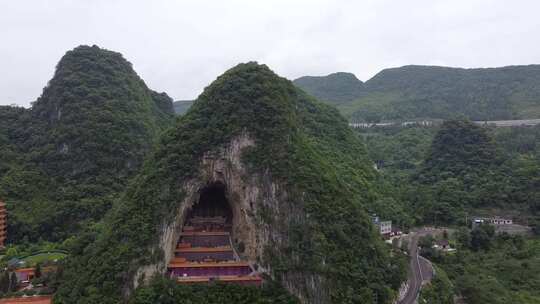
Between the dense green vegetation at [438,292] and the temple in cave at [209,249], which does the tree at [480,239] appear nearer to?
the dense green vegetation at [438,292]

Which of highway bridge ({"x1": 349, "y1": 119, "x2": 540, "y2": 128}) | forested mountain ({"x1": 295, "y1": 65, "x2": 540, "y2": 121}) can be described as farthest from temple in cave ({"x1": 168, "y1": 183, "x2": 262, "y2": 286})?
forested mountain ({"x1": 295, "y1": 65, "x2": 540, "y2": 121})

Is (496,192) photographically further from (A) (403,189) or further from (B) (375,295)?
(B) (375,295)

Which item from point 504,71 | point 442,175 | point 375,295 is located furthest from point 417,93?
point 375,295

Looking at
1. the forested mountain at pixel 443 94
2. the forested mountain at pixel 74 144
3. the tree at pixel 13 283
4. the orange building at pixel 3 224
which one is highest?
the forested mountain at pixel 443 94

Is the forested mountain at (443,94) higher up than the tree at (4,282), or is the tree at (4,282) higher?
the forested mountain at (443,94)

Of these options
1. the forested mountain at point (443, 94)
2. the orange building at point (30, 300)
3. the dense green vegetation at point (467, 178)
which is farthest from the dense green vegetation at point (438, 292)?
the forested mountain at point (443, 94)

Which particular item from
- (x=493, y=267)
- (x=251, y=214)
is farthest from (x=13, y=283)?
(x=493, y=267)

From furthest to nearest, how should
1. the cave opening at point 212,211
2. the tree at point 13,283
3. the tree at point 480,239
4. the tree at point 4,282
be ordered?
the tree at point 480,239 → the tree at point 13,283 → the tree at point 4,282 → the cave opening at point 212,211
